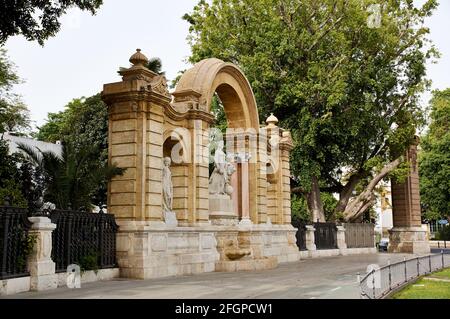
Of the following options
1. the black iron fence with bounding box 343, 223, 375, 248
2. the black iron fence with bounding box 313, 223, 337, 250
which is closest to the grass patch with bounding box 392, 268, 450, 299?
the black iron fence with bounding box 313, 223, 337, 250

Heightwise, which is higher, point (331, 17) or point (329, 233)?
point (331, 17)

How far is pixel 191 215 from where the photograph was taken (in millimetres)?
17156

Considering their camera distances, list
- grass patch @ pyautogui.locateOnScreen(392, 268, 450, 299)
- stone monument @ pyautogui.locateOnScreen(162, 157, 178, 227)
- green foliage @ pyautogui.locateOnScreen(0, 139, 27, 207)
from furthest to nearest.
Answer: stone monument @ pyautogui.locateOnScreen(162, 157, 178, 227)
green foliage @ pyautogui.locateOnScreen(0, 139, 27, 207)
grass patch @ pyautogui.locateOnScreen(392, 268, 450, 299)

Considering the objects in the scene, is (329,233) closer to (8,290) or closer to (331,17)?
(331,17)

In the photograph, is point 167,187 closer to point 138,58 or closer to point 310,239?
point 138,58

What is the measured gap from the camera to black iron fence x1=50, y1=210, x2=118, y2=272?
41.1ft

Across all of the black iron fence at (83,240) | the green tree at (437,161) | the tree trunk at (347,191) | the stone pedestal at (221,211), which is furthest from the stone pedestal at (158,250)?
the green tree at (437,161)

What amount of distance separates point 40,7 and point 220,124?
1678 cm

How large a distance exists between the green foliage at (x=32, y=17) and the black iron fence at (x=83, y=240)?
16.4 ft

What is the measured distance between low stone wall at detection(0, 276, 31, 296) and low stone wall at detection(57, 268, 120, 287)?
3.51ft

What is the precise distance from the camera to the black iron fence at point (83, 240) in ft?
41.1

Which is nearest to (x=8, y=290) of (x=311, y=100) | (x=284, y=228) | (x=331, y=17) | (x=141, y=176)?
(x=141, y=176)

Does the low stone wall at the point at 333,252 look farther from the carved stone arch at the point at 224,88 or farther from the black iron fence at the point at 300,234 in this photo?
the carved stone arch at the point at 224,88

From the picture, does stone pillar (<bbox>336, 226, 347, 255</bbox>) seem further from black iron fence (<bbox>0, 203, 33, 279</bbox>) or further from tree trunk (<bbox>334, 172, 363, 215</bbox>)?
black iron fence (<bbox>0, 203, 33, 279</bbox>)
